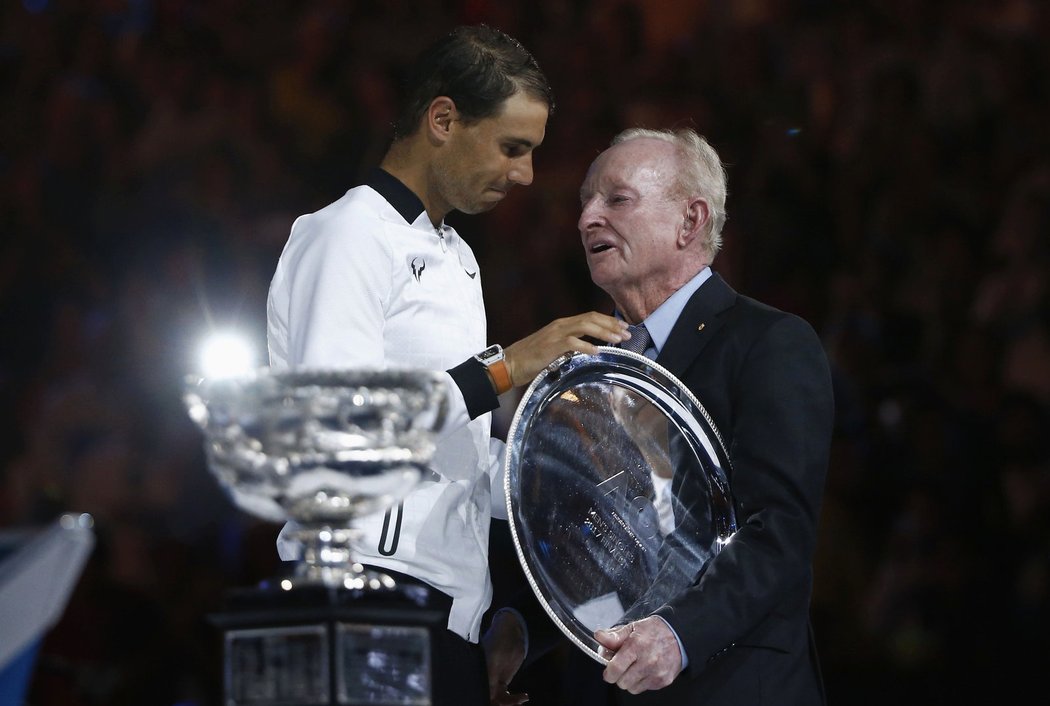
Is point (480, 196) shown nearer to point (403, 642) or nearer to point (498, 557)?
point (498, 557)

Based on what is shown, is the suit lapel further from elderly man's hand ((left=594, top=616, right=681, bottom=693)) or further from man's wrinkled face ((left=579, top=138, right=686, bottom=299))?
elderly man's hand ((left=594, top=616, right=681, bottom=693))

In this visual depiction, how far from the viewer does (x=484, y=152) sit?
1936mm

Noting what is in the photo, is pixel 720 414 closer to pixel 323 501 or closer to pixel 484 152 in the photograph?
pixel 484 152

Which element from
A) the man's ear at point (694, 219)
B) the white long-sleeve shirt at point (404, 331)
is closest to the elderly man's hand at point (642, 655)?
the white long-sleeve shirt at point (404, 331)

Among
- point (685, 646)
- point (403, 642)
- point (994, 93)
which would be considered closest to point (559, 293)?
point (994, 93)

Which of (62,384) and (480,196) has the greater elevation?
(480,196)

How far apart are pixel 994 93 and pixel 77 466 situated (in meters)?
2.81

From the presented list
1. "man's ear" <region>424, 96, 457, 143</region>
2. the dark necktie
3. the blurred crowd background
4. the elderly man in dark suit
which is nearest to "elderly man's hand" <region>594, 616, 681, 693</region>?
the elderly man in dark suit

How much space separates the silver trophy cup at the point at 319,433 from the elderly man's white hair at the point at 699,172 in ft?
2.75

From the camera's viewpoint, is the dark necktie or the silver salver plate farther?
the dark necktie

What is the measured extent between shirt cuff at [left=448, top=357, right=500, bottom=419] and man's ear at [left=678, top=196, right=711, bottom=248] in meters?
0.48

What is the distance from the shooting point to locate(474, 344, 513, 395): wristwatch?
1.70m

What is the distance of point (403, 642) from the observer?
135cm

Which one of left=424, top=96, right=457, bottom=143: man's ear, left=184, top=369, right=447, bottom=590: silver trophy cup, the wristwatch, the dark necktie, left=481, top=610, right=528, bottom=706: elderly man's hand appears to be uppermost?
left=424, top=96, right=457, bottom=143: man's ear
